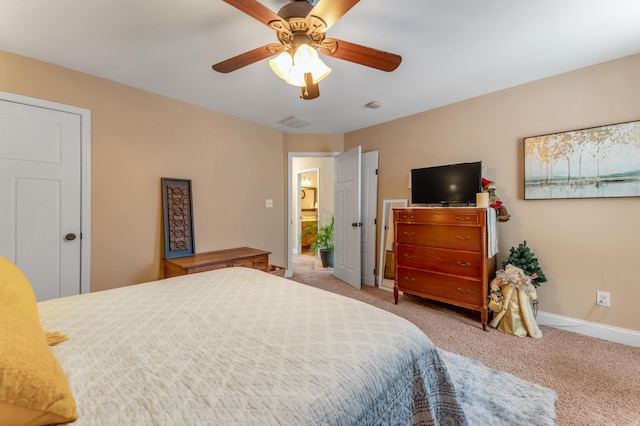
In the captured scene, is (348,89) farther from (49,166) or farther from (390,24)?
(49,166)

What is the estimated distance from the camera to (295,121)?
12.1ft

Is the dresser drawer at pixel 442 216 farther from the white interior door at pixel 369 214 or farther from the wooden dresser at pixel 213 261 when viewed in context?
the wooden dresser at pixel 213 261

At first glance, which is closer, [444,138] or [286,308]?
[286,308]

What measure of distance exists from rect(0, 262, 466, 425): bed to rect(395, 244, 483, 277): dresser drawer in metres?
1.71

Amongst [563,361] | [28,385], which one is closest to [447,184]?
[563,361]

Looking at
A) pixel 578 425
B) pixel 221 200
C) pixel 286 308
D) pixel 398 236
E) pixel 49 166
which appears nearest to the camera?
pixel 286 308

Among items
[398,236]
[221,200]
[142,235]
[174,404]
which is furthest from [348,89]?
[174,404]

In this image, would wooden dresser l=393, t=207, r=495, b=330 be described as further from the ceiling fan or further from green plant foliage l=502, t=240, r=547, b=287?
the ceiling fan

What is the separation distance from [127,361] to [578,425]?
2138 mm

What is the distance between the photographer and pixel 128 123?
270cm

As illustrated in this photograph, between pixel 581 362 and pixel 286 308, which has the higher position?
pixel 286 308

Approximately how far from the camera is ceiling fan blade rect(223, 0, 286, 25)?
1.26 metres

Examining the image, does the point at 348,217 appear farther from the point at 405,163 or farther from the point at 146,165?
the point at 146,165

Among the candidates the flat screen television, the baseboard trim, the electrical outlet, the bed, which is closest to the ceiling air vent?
the flat screen television
